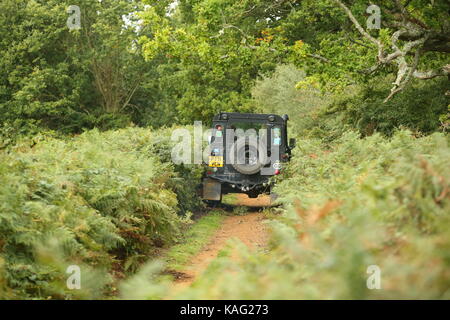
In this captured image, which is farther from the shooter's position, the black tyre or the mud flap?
the mud flap

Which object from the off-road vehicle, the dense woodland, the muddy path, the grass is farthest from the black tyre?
the grass

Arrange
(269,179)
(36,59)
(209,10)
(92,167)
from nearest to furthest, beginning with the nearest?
(92,167) < (269,179) < (209,10) < (36,59)

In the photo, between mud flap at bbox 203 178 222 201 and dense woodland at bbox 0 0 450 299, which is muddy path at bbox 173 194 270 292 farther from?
mud flap at bbox 203 178 222 201

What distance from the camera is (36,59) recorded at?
44.7 meters

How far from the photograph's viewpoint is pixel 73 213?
861cm

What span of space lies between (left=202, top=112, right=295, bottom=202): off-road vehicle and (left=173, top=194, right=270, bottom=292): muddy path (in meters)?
0.95

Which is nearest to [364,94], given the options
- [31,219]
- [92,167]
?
[92,167]

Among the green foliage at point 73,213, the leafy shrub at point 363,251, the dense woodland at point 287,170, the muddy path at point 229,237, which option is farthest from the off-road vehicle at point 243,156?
the leafy shrub at point 363,251

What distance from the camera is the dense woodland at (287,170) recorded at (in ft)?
16.4

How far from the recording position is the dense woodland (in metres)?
5.00

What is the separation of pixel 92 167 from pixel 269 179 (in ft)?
25.1

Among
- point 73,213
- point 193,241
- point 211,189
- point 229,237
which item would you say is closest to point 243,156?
point 211,189
